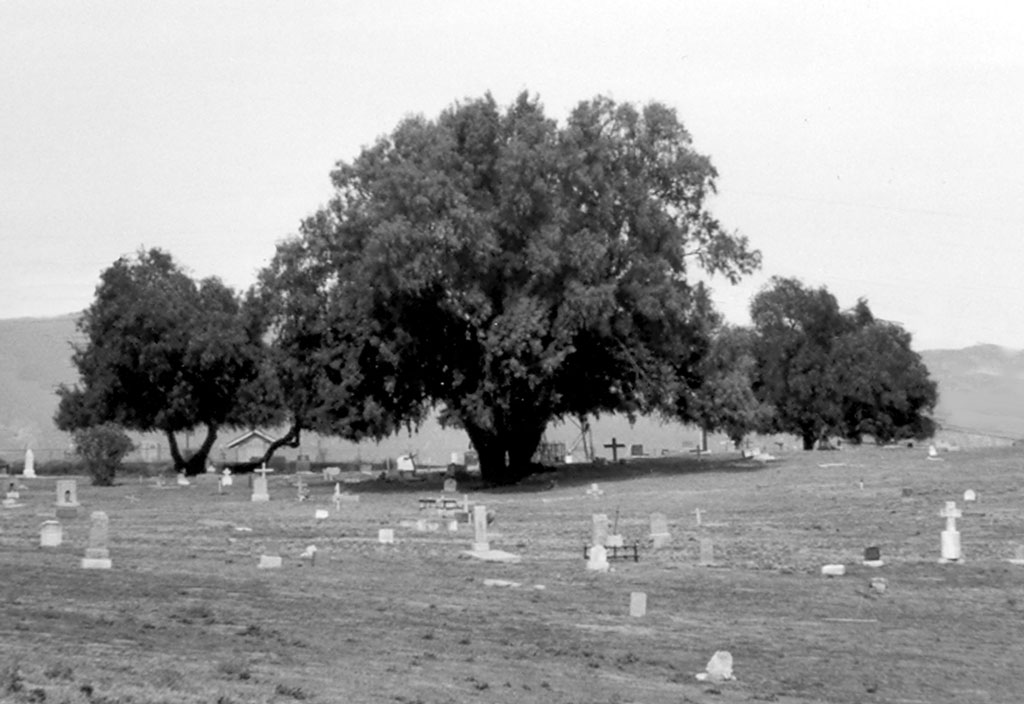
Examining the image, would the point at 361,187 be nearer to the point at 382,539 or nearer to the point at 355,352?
the point at 355,352

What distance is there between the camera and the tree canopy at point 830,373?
112 meters

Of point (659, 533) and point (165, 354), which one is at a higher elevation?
point (165, 354)

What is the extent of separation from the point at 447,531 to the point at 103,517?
12.9 meters

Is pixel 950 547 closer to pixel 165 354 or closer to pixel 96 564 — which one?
pixel 96 564

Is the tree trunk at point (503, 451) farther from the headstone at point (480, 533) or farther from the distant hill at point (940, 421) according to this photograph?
the headstone at point (480, 533)

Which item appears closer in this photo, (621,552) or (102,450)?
(621,552)

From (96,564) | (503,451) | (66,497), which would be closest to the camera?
(96,564)

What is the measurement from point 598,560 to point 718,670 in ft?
39.4

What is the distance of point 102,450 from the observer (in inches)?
3041

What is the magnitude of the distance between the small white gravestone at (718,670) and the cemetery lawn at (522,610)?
181 mm

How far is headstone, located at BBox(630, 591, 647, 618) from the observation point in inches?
1048

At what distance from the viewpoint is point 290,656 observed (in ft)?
65.3

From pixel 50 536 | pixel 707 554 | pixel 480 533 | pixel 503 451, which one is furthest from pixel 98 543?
pixel 503 451

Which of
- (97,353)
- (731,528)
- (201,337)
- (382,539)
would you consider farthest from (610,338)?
(97,353)
